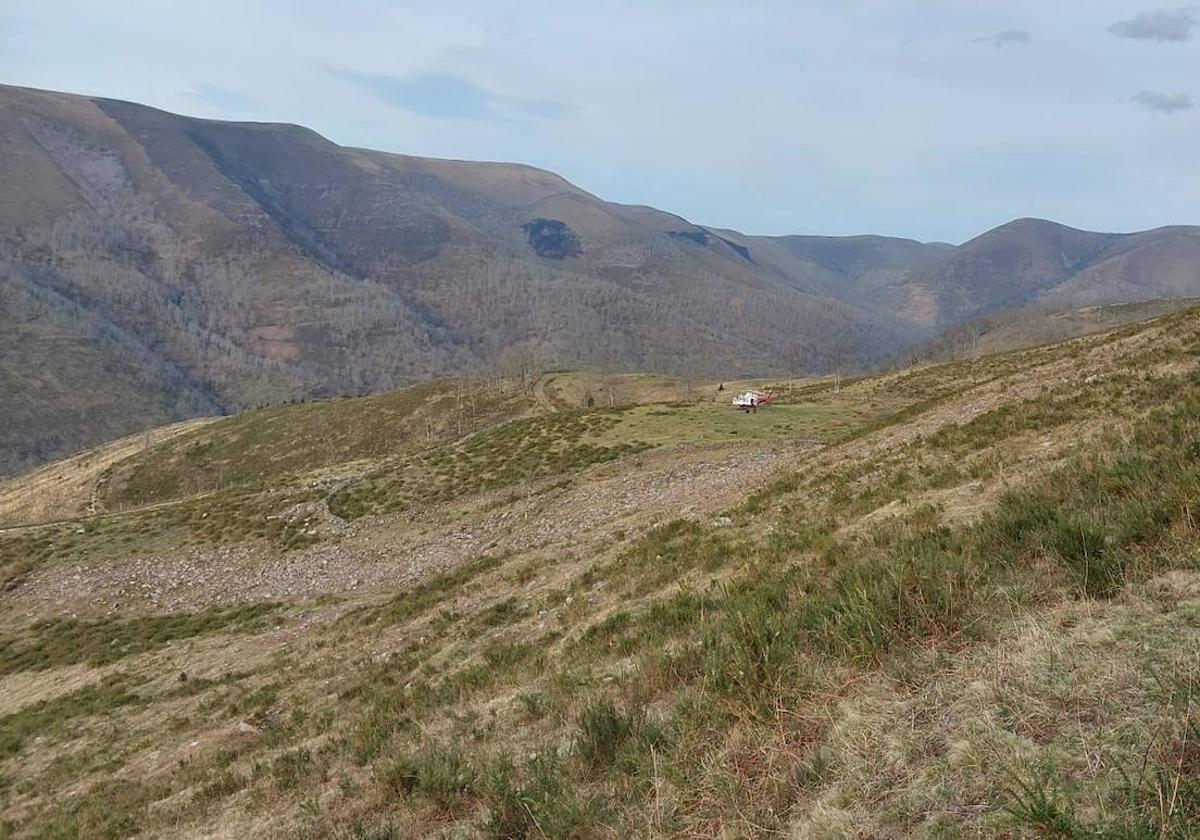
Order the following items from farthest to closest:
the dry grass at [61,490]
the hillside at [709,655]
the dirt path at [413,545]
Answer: the dry grass at [61,490] → the dirt path at [413,545] → the hillside at [709,655]

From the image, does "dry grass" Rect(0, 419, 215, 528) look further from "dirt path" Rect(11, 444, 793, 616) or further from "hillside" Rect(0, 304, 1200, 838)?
"hillside" Rect(0, 304, 1200, 838)

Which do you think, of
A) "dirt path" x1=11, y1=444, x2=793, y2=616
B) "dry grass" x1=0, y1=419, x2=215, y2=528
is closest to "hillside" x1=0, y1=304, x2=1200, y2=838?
"dirt path" x1=11, y1=444, x2=793, y2=616

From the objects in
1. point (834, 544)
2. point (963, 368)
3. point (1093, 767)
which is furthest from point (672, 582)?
point (963, 368)

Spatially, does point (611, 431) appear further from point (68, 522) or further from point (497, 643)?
point (68, 522)

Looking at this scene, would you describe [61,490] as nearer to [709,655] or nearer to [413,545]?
[413,545]

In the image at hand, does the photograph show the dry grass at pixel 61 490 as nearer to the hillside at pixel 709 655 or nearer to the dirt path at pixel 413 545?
the dirt path at pixel 413 545

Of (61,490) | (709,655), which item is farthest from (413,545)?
(61,490)

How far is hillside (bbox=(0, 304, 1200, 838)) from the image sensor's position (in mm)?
4738

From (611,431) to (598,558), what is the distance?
24728 millimetres

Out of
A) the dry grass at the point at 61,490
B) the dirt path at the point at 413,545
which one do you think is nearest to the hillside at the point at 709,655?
the dirt path at the point at 413,545

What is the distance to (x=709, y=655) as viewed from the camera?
7449mm

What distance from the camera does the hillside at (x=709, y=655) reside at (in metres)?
4.74

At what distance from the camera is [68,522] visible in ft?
152

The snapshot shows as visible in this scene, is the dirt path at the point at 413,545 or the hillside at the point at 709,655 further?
the dirt path at the point at 413,545
